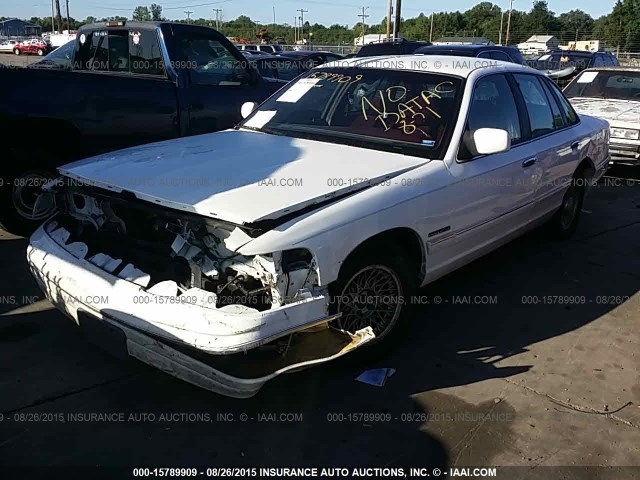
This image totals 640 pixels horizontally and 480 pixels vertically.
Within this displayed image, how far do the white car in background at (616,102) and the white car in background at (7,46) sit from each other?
47.3m

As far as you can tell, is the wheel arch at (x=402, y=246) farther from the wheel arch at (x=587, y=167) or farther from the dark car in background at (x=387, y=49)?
the dark car in background at (x=387, y=49)

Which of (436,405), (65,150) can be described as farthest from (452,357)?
(65,150)

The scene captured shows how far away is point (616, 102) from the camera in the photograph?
9789mm

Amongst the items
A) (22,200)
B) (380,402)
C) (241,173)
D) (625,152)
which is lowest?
(380,402)

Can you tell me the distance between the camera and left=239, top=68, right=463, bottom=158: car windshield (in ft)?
13.4

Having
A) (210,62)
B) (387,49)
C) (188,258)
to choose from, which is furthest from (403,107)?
(387,49)

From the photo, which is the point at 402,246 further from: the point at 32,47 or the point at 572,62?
the point at 32,47

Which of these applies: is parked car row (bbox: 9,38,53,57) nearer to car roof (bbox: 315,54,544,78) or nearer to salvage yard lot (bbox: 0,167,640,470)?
car roof (bbox: 315,54,544,78)

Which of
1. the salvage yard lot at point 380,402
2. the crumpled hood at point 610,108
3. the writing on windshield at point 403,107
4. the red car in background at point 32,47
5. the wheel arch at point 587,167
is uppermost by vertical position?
the red car in background at point 32,47

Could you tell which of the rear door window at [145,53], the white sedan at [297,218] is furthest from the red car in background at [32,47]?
the white sedan at [297,218]

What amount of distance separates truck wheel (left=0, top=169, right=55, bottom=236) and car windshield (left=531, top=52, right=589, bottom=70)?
15.7 m

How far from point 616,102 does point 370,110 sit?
7.03 metres

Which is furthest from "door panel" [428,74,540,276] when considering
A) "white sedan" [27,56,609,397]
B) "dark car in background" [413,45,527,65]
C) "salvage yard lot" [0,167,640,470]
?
"dark car in background" [413,45,527,65]

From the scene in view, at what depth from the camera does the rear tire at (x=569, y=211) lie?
5.98m
